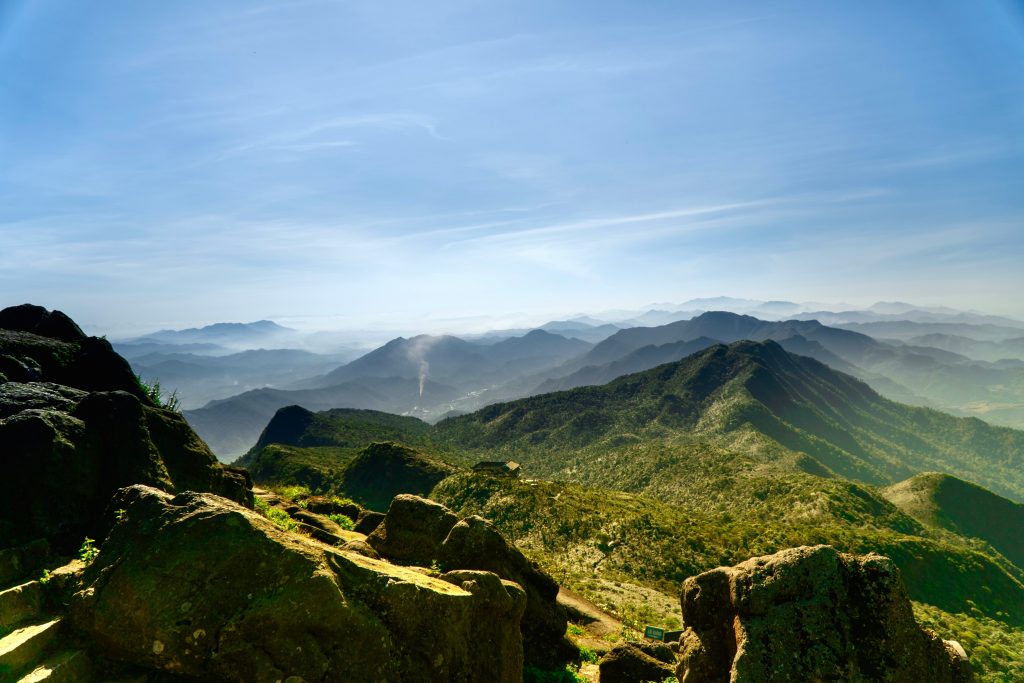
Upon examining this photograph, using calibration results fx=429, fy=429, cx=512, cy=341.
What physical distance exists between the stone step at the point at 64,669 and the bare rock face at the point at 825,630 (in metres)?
13.1

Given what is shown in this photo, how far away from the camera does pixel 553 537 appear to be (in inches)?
A: 2063

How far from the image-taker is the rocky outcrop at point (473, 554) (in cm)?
1631

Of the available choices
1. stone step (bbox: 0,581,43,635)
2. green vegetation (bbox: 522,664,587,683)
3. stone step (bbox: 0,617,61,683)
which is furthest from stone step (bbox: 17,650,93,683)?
green vegetation (bbox: 522,664,587,683)

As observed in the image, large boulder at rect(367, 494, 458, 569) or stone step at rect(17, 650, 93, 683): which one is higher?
stone step at rect(17, 650, 93, 683)

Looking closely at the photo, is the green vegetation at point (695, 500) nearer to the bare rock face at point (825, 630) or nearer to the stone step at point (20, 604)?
the bare rock face at point (825, 630)

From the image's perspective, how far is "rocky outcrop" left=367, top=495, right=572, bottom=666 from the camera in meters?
16.3

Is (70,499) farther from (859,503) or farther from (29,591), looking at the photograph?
(859,503)

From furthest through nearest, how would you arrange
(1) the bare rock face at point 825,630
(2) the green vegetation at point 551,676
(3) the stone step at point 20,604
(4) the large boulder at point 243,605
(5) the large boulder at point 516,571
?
(5) the large boulder at point 516,571 → (2) the green vegetation at point 551,676 → (1) the bare rock face at point 825,630 → (3) the stone step at point 20,604 → (4) the large boulder at point 243,605

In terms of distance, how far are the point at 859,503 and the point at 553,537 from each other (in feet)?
199

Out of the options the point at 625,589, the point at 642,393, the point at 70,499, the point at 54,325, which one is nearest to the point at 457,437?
the point at 642,393

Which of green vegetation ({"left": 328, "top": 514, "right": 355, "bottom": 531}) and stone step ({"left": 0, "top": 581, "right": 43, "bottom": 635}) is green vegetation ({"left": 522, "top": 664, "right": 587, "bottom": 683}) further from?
green vegetation ({"left": 328, "top": 514, "right": 355, "bottom": 531})

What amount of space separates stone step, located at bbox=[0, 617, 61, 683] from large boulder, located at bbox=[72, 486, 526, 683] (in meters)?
0.47

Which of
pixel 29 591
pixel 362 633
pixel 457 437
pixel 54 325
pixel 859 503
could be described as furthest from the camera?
pixel 457 437

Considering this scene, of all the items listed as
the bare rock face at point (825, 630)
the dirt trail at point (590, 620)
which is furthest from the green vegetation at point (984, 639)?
the bare rock face at point (825, 630)
